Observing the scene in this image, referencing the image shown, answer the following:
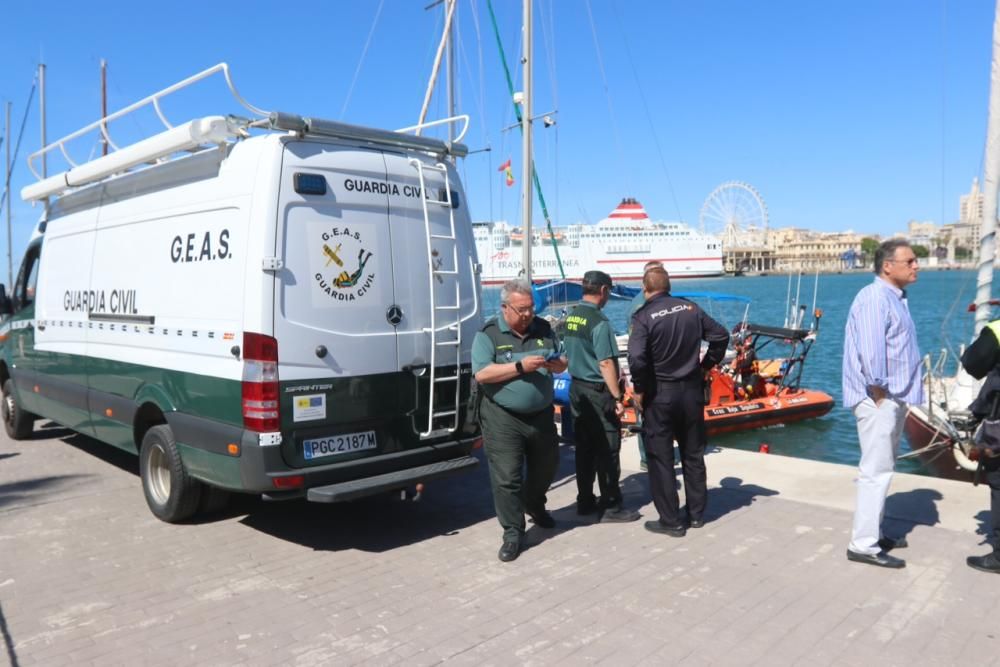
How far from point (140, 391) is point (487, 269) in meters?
59.0

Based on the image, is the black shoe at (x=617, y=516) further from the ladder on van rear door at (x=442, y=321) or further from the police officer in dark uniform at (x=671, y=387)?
the ladder on van rear door at (x=442, y=321)

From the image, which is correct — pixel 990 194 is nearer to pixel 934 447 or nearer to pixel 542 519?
pixel 934 447

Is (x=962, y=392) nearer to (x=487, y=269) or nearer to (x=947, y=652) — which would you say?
(x=947, y=652)

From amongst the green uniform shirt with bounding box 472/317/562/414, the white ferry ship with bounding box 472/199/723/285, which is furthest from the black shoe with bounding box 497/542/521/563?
the white ferry ship with bounding box 472/199/723/285

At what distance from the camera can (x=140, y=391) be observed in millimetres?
5789

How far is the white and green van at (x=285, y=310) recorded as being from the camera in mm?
4738

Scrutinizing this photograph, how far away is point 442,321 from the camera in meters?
5.57

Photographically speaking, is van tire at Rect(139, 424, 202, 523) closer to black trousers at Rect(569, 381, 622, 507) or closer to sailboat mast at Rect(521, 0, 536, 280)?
black trousers at Rect(569, 381, 622, 507)

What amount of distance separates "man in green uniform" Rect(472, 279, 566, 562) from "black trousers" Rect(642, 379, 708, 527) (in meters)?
0.82

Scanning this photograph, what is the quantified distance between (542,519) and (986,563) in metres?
2.77

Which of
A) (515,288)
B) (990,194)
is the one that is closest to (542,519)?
(515,288)

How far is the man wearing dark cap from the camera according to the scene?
5.59 metres

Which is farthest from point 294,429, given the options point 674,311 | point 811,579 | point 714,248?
point 714,248

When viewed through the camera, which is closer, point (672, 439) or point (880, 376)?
point (880, 376)
